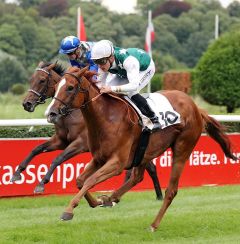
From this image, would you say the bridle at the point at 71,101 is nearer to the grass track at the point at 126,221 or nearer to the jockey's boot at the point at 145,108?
the jockey's boot at the point at 145,108

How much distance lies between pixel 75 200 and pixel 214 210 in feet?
7.62

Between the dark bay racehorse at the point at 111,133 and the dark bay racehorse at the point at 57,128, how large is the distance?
112 centimetres

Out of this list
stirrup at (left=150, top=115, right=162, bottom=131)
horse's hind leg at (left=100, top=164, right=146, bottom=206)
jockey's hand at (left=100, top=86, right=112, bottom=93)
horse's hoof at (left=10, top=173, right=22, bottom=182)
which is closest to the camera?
jockey's hand at (left=100, top=86, right=112, bottom=93)

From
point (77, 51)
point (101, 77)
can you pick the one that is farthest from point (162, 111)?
point (77, 51)

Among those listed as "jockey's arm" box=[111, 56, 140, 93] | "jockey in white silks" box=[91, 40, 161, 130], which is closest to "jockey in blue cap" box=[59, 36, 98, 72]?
"jockey in white silks" box=[91, 40, 161, 130]

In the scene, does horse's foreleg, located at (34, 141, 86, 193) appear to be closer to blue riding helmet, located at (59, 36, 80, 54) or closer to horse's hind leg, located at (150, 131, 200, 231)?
blue riding helmet, located at (59, 36, 80, 54)

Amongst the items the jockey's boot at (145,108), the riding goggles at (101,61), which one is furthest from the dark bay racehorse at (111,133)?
the riding goggles at (101,61)

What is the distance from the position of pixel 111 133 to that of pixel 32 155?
2.04 meters

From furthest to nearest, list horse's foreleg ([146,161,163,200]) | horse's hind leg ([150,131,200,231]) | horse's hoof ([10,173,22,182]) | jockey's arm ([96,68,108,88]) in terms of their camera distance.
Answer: horse's foreleg ([146,161,163,200]) < horse's hoof ([10,173,22,182]) < horse's hind leg ([150,131,200,231]) < jockey's arm ([96,68,108,88])

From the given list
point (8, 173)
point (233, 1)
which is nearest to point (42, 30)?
point (233, 1)

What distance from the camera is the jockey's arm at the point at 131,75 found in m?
6.35

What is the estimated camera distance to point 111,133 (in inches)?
248

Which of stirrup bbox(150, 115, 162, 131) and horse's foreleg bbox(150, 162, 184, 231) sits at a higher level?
stirrup bbox(150, 115, 162, 131)

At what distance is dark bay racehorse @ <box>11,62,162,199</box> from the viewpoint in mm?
7855
